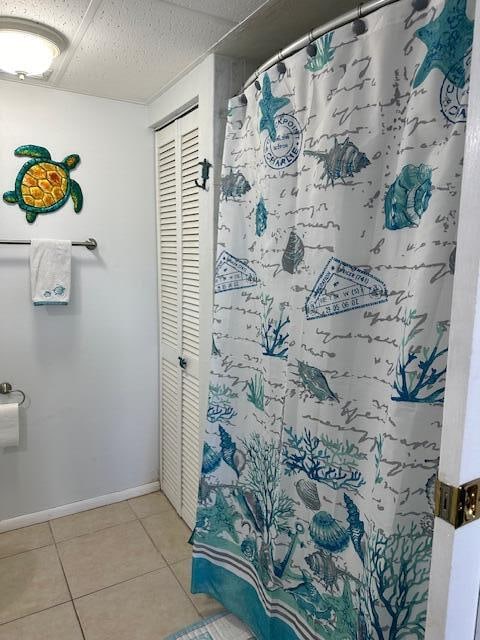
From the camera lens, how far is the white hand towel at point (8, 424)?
1980mm

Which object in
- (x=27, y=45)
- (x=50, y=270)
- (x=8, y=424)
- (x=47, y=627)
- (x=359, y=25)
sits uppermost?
(x=27, y=45)

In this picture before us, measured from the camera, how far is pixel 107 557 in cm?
201

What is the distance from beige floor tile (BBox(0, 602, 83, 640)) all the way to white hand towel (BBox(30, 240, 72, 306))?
1.29 metres

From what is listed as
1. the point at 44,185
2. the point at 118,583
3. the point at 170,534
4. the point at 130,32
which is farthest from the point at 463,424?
the point at 44,185

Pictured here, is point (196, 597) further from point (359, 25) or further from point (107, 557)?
point (359, 25)

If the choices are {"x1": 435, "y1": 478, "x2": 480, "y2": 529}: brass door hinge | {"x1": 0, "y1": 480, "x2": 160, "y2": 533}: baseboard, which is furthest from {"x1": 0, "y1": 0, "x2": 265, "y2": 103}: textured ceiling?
{"x1": 0, "y1": 480, "x2": 160, "y2": 533}: baseboard

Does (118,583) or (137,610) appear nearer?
(137,610)

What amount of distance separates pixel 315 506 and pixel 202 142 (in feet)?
4.53

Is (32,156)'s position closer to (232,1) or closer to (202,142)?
(202,142)

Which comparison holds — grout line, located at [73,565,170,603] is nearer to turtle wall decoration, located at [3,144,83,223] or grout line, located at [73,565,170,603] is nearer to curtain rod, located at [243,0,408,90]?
turtle wall decoration, located at [3,144,83,223]

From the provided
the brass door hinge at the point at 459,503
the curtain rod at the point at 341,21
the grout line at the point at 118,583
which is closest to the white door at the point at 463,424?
the brass door hinge at the point at 459,503

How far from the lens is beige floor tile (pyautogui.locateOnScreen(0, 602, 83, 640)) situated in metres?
1.61

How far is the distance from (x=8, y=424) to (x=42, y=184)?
1114 millimetres

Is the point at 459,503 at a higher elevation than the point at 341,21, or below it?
below
